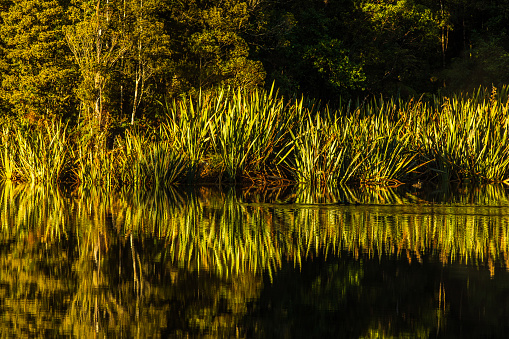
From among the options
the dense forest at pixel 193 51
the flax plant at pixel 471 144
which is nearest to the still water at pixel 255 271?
the flax plant at pixel 471 144

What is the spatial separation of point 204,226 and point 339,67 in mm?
24657

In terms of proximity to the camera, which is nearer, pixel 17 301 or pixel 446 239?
pixel 17 301

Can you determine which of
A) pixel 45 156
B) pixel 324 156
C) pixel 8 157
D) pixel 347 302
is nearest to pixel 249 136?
pixel 324 156

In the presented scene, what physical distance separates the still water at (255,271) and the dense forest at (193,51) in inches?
422

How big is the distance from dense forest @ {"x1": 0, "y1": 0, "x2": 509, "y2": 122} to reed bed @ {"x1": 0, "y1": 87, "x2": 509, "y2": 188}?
315cm

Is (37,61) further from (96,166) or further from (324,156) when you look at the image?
(324,156)

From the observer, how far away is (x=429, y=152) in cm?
1820

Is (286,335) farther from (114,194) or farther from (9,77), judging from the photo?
(9,77)

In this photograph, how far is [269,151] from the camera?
17188 mm

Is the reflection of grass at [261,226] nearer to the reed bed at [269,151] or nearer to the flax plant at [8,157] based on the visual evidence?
the reed bed at [269,151]

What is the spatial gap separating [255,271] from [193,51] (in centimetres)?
2001

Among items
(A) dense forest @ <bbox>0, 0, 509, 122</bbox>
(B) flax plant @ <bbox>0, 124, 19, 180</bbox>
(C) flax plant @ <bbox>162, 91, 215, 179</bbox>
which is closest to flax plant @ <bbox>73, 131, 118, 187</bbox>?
(C) flax plant @ <bbox>162, 91, 215, 179</bbox>

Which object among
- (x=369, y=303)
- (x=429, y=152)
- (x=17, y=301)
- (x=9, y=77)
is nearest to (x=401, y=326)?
(x=369, y=303)

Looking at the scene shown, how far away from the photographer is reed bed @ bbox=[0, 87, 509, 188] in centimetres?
1661
